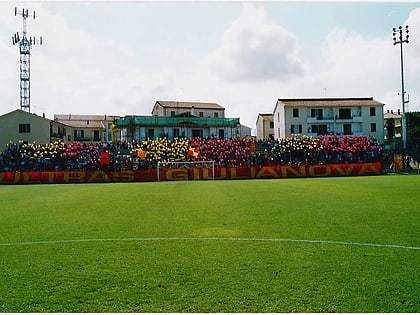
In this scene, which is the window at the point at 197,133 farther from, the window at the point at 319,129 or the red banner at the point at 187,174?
the red banner at the point at 187,174

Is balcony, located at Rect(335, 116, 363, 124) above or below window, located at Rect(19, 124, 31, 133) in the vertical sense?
above

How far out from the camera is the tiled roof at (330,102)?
7256 cm

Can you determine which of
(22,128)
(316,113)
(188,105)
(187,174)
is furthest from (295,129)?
(22,128)

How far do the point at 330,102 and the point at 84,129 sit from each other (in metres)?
42.4

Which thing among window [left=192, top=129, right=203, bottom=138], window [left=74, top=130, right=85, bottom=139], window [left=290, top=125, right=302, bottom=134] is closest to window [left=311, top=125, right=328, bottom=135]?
window [left=290, top=125, right=302, bottom=134]

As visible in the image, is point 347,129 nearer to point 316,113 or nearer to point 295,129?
point 316,113

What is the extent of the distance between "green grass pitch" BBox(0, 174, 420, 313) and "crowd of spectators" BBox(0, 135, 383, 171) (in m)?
33.1

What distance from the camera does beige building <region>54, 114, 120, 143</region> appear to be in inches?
3088

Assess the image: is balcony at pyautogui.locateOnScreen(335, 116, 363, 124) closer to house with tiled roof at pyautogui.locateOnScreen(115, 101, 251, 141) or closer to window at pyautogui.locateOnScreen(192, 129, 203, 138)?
house with tiled roof at pyautogui.locateOnScreen(115, 101, 251, 141)

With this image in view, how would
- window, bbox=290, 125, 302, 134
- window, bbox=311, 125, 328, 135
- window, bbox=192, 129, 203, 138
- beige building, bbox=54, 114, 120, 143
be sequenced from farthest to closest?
beige building, bbox=54, 114, 120, 143, window, bbox=311, 125, 328, 135, window, bbox=290, 125, 302, 134, window, bbox=192, 129, 203, 138

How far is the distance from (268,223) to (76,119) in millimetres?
85326

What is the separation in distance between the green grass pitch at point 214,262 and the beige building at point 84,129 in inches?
2592

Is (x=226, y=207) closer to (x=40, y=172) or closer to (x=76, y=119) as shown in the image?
(x=40, y=172)

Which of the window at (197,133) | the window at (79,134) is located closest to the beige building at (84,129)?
the window at (79,134)
